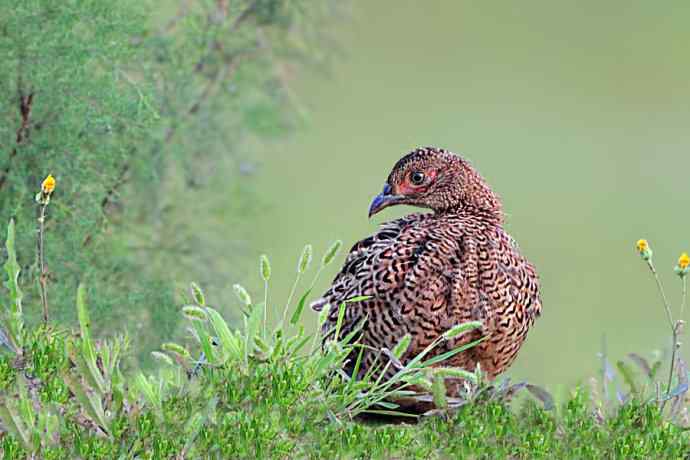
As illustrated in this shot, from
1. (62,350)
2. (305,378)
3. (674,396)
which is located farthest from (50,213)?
(674,396)

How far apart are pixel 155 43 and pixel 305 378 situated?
2775mm

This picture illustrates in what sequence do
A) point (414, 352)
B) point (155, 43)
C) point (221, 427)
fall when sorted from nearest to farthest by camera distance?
point (221, 427)
point (414, 352)
point (155, 43)

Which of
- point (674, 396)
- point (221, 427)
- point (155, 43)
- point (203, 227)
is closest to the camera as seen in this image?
point (221, 427)

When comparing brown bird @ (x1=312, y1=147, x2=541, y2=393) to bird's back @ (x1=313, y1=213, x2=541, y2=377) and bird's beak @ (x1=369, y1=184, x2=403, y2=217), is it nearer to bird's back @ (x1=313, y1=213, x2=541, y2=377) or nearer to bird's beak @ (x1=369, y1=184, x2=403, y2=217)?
bird's back @ (x1=313, y1=213, x2=541, y2=377)

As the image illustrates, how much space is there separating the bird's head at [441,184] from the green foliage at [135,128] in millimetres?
924

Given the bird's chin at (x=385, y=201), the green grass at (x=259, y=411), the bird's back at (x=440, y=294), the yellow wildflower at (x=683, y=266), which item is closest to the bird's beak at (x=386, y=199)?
the bird's chin at (x=385, y=201)

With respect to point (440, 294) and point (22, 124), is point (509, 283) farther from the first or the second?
point (22, 124)

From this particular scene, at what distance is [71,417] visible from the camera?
297 centimetres

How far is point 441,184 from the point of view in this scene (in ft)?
14.3

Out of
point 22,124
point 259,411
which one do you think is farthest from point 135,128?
point 259,411

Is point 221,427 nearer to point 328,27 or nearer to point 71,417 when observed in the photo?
point 71,417

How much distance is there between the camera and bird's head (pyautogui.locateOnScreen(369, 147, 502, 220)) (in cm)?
434

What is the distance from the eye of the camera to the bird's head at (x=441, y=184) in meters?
4.34

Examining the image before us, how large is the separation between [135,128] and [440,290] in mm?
1381
